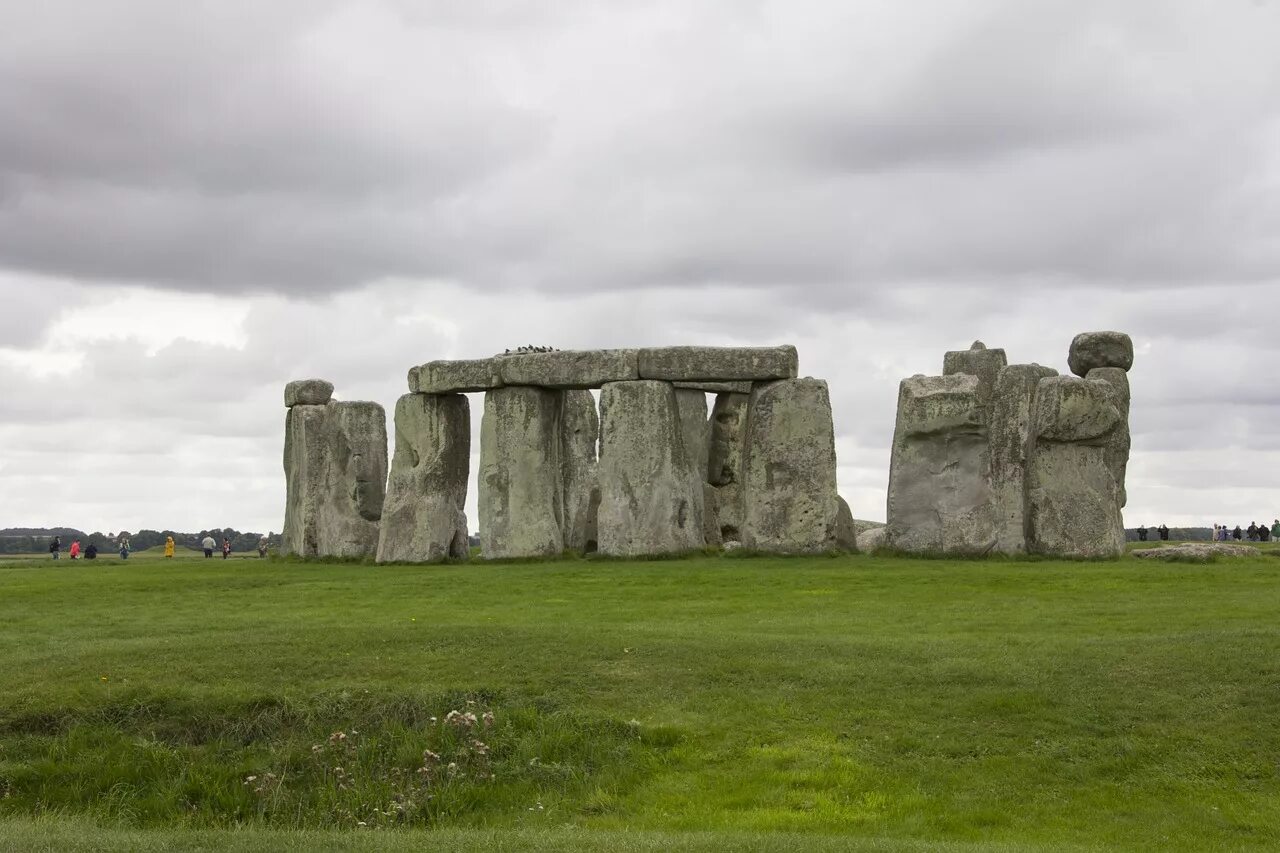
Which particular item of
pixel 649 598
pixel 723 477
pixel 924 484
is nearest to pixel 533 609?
pixel 649 598

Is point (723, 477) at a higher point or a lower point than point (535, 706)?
higher

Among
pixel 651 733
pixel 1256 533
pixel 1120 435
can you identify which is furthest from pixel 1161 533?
pixel 651 733

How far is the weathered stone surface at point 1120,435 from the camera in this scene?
94.7ft

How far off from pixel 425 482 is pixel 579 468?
15.6 feet

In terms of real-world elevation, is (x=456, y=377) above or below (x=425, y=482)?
above

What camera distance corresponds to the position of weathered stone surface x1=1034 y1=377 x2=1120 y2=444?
26641 mm

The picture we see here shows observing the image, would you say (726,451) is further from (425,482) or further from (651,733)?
(651,733)

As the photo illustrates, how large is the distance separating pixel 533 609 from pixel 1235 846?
10.8 m

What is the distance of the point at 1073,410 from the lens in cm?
2664

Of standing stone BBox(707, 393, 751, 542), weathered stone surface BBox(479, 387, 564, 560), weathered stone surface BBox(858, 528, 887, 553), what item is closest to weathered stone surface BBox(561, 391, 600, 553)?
weathered stone surface BBox(479, 387, 564, 560)

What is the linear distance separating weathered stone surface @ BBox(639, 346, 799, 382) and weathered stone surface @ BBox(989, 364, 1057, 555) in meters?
3.58

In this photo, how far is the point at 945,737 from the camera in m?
13.5

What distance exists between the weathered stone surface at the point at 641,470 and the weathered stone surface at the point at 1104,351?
778 cm

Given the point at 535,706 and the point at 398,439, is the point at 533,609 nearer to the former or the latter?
the point at 535,706
